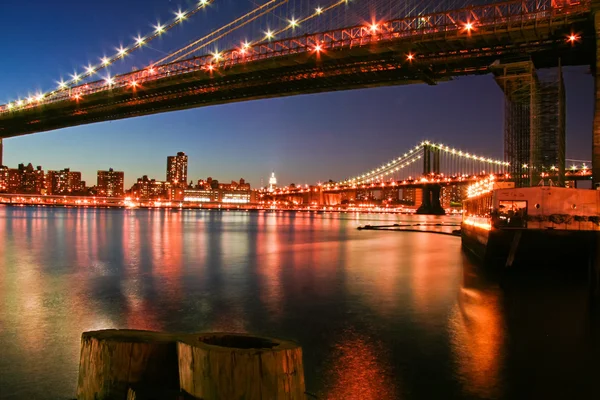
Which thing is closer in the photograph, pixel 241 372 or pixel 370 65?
pixel 241 372

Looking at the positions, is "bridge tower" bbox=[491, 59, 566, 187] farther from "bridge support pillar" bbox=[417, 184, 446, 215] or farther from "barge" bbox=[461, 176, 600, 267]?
"bridge support pillar" bbox=[417, 184, 446, 215]

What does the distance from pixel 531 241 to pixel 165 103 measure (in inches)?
1508

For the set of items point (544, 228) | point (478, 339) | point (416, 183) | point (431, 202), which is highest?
point (416, 183)

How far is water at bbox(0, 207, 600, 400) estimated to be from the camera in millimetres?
5715

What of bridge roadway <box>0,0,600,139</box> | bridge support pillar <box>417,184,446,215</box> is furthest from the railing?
bridge support pillar <box>417,184,446,215</box>

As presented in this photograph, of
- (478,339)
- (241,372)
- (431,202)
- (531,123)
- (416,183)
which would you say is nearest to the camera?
(241,372)

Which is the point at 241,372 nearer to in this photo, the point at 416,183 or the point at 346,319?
the point at 346,319

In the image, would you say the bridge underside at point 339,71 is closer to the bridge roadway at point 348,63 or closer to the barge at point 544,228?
the bridge roadway at point 348,63

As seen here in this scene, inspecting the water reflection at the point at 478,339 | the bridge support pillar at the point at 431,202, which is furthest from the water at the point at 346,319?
the bridge support pillar at the point at 431,202

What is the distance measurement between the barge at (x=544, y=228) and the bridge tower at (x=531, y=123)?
480cm

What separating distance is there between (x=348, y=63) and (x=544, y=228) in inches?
861

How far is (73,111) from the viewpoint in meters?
51.7

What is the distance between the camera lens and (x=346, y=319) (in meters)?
8.90

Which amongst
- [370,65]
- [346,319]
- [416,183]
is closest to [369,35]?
[370,65]
